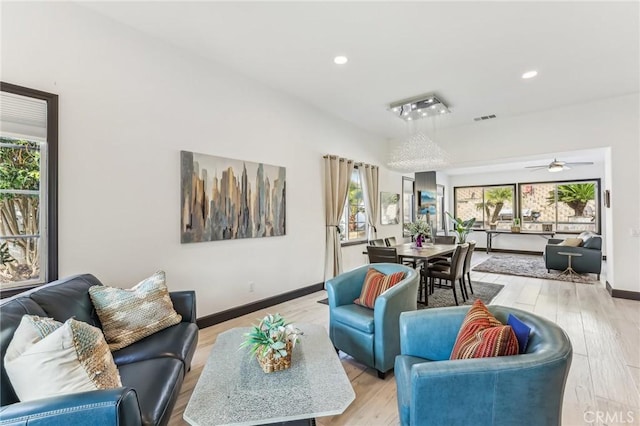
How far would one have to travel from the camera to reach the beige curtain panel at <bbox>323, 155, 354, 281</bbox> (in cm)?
513

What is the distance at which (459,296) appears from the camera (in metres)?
4.73

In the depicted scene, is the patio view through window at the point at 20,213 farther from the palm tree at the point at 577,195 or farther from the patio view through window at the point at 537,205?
the palm tree at the point at 577,195

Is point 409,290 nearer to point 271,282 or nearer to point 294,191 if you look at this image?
point 271,282

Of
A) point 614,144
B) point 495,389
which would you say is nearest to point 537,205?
point 614,144

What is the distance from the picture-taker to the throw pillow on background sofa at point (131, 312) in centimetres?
203

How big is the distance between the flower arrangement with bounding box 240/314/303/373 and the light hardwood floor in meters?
0.63

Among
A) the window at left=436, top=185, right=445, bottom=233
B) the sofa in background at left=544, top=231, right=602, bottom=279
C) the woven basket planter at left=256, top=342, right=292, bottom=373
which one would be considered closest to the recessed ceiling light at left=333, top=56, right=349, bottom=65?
the woven basket planter at left=256, top=342, right=292, bottom=373

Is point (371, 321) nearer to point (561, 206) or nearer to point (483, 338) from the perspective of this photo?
point (483, 338)

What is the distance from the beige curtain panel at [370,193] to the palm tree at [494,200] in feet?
19.8

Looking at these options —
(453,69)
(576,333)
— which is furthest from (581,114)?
(576,333)

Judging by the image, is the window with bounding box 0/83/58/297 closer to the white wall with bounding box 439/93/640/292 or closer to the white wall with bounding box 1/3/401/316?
the white wall with bounding box 1/3/401/316

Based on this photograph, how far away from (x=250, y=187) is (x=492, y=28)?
3266 millimetres

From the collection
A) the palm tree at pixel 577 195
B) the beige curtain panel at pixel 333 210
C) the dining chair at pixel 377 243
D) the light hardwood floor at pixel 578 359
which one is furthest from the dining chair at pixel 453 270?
the palm tree at pixel 577 195

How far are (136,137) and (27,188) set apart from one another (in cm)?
96
